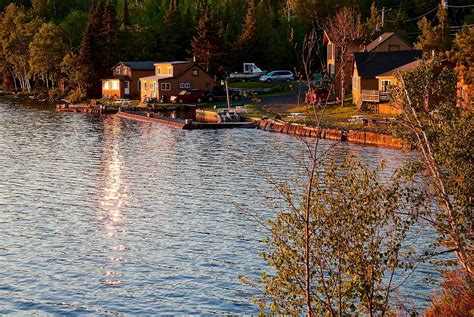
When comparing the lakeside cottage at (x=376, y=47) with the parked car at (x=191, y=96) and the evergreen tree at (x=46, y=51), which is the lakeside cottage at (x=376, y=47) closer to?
the parked car at (x=191, y=96)

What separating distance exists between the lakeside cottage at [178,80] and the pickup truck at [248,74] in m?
15.8

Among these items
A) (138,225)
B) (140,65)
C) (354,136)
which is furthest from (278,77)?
(138,225)

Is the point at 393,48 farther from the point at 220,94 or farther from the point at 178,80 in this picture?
the point at 178,80

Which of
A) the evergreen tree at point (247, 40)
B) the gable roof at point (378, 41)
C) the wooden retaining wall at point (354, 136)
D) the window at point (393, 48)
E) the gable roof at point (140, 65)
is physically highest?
the evergreen tree at point (247, 40)

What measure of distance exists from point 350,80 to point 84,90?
2015 inches

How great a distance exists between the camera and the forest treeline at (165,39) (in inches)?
4715

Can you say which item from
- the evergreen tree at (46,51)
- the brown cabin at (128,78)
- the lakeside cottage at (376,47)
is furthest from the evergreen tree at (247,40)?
the lakeside cottage at (376,47)

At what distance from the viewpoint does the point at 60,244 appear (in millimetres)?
29172

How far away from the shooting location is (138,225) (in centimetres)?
3256

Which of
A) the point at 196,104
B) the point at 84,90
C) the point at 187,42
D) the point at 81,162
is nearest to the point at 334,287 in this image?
the point at 81,162

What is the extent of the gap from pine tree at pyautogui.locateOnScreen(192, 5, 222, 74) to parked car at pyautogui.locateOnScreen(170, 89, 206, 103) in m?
16.2

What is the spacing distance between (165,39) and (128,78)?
19.0 metres

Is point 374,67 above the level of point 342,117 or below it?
above

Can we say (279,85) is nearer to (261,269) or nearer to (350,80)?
(350,80)
